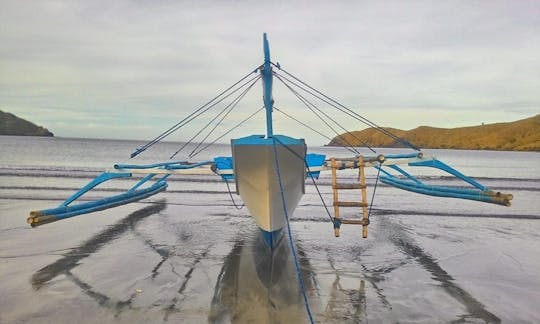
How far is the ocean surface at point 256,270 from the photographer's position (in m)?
4.95

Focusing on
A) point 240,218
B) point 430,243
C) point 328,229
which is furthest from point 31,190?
point 430,243

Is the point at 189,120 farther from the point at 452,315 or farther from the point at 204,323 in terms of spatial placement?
the point at 452,315

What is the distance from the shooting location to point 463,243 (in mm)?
9070

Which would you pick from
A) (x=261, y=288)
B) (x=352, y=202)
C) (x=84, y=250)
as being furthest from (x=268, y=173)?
(x=84, y=250)

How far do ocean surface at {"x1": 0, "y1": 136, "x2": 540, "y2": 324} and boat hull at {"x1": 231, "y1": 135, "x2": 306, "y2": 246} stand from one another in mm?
1067

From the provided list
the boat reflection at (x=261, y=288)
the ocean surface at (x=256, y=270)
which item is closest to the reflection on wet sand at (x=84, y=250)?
the ocean surface at (x=256, y=270)

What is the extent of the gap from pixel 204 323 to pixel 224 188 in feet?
51.4

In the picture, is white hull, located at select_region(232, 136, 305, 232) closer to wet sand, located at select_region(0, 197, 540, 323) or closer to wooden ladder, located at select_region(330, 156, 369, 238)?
wooden ladder, located at select_region(330, 156, 369, 238)

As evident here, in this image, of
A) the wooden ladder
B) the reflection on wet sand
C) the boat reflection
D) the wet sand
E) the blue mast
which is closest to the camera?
the boat reflection

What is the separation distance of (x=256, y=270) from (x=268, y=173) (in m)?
1.90

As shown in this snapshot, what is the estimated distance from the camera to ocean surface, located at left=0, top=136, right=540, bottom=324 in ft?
16.3

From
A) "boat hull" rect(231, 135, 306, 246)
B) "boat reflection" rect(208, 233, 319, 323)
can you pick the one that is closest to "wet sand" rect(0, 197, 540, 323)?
"boat reflection" rect(208, 233, 319, 323)

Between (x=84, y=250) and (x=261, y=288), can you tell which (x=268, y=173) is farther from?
(x=84, y=250)

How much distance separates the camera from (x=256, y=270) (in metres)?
6.66
